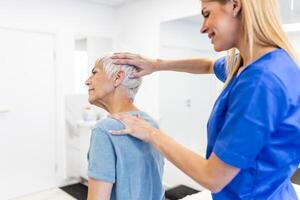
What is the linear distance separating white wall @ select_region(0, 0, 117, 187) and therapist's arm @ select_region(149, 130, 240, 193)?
121 inches

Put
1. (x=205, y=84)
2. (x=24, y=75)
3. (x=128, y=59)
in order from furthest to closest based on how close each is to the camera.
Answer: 1. (x=205, y=84)
2. (x=24, y=75)
3. (x=128, y=59)

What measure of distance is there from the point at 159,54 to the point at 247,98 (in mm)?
2966

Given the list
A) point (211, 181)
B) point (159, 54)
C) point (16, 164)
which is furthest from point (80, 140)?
point (211, 181)

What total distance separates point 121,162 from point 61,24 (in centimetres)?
310

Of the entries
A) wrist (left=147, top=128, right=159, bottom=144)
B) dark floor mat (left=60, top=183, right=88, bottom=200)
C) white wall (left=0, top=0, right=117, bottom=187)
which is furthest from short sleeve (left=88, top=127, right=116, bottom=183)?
white wall (left=0, top=0, right=117, bottom=187)

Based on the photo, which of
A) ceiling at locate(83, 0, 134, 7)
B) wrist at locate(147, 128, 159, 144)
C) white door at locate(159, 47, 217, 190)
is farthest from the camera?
ceiling at locate(83, 0, 134, 7)

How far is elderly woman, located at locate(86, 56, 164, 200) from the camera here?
35.5 inches

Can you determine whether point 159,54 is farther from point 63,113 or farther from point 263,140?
point 263,140

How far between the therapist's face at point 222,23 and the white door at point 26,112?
9.99 feet

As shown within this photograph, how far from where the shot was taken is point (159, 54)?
354cm

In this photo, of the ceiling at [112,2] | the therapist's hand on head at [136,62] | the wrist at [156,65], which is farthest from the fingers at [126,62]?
the ceiling at [112,2]

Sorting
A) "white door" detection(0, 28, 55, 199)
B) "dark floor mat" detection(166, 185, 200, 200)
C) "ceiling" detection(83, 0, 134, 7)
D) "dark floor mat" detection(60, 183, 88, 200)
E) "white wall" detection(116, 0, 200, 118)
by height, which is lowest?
"dark floor mat" detection(60, 183, 88, 200)

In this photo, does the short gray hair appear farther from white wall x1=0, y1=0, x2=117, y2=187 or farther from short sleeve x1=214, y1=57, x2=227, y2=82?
white wall x1=0, y1=0, x2=117, y2=187

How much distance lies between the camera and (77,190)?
3500mm
